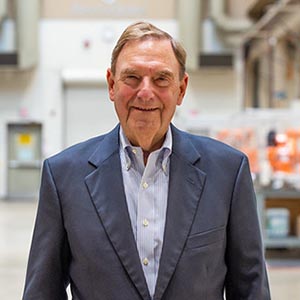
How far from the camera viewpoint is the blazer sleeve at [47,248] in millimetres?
1881

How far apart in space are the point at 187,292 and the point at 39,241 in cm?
43

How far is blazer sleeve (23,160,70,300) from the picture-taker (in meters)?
1.88

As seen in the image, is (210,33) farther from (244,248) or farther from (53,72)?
(244,248)

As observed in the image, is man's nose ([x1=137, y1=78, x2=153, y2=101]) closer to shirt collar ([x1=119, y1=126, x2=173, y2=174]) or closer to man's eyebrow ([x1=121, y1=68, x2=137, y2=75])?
man's eyebrow ([x1=121, y1=68, x2=137, y2=75])

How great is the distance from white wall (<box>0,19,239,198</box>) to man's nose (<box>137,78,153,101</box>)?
16482 mm

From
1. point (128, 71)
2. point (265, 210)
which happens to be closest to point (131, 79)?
point (128, 71)

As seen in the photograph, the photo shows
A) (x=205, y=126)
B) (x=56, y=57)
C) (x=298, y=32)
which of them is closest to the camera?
(x=205, y=126)

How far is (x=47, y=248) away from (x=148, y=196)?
0.31 m

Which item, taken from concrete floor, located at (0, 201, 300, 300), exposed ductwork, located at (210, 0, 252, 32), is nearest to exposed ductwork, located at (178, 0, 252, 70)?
exposed ductwork, located at (210, 0, 252, 32)

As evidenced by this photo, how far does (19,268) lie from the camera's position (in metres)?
8.55

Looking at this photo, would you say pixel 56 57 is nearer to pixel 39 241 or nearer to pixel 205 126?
pixel 205 126

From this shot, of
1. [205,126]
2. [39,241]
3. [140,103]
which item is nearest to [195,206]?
[140,103]

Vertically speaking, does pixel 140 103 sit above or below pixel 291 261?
above

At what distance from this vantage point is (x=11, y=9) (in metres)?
18.3
